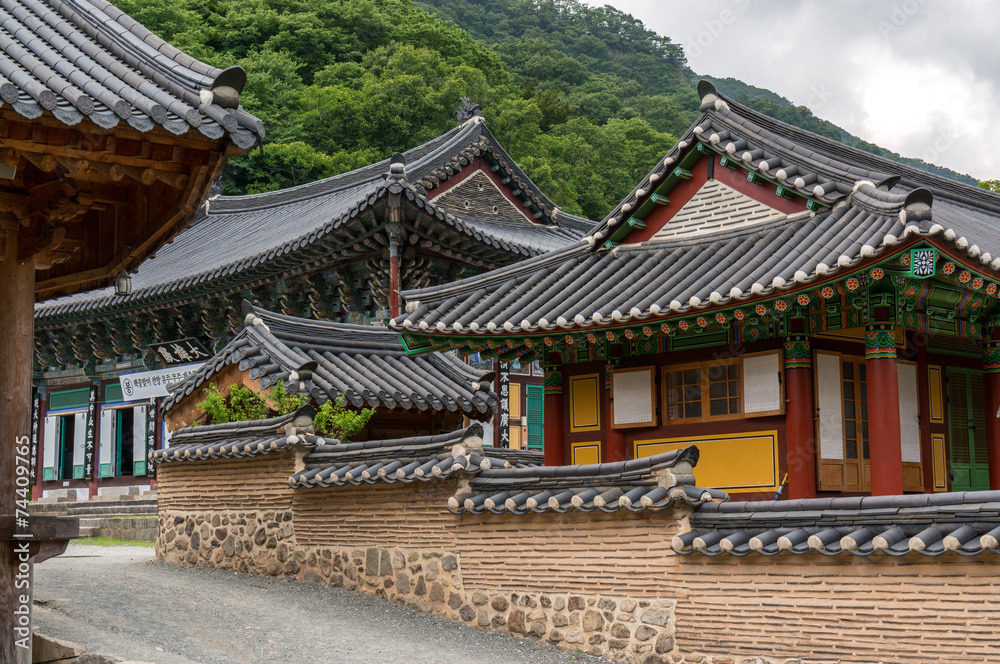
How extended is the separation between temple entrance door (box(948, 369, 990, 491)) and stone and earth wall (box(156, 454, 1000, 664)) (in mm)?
5846

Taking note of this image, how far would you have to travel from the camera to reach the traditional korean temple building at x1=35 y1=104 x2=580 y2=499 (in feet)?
60.2

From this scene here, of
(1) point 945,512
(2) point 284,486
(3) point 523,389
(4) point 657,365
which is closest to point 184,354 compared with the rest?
(3) point 523,389

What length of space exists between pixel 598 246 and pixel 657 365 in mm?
2083

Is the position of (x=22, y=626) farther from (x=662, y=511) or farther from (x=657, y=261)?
(x=657, y=261)

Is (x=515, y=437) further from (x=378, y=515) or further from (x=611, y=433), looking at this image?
(x=378, y=515)

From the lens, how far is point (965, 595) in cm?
683

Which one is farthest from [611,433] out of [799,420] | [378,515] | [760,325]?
[378,515]

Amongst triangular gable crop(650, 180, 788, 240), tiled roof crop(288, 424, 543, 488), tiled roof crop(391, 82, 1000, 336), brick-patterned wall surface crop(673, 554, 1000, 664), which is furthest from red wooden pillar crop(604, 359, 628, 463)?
brick-patterned wall surface crop(673, 554, 1000, 664)

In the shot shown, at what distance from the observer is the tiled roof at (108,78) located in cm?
513

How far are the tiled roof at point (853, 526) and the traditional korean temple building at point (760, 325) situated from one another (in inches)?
109

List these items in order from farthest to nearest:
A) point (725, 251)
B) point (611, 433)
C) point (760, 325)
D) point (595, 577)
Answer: point (611, 433), point (725, 251), point (760, 325), point (595, 577)

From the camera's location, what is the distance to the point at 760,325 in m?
11.5

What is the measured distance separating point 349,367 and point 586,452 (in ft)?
12.9

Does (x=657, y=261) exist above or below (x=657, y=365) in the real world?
above
